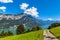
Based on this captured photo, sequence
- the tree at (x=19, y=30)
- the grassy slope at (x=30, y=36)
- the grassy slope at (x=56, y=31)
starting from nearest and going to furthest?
the grassy slope at (x=56, y=31) < the grassy slope at (x=30, y=36) < the tree at (x=19, y=30)

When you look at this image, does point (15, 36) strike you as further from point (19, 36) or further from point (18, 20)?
point (18, 20)

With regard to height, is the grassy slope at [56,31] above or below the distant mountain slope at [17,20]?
below

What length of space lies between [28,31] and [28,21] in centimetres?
46

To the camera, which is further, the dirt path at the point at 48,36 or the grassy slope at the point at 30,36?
the grassy slope at the point at 30,36

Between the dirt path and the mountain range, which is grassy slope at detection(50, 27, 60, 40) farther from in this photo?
the mountain range

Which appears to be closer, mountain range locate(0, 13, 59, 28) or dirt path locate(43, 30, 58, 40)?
dirt path locate(43, 30, 58, 40)

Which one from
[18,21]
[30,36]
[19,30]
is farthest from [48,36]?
[18,21]

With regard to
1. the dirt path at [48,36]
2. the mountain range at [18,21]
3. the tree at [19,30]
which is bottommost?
the dirt path at [48,36]

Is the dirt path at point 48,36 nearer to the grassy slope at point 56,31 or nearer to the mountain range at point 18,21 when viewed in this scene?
the grassy slope at point 56,31

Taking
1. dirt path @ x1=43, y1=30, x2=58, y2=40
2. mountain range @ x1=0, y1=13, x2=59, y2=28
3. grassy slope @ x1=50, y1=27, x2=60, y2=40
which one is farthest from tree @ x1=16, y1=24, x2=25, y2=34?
grassy slope @ x1=50, y1=27, x2=60, y2=40

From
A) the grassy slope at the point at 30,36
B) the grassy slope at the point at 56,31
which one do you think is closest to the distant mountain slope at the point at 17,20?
the grassy slope at the point at 30,36

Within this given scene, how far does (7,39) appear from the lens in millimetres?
6789

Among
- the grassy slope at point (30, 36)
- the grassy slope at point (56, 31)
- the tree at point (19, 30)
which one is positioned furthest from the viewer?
the tree at point (19, 30)

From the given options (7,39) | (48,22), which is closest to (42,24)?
(48,22)
